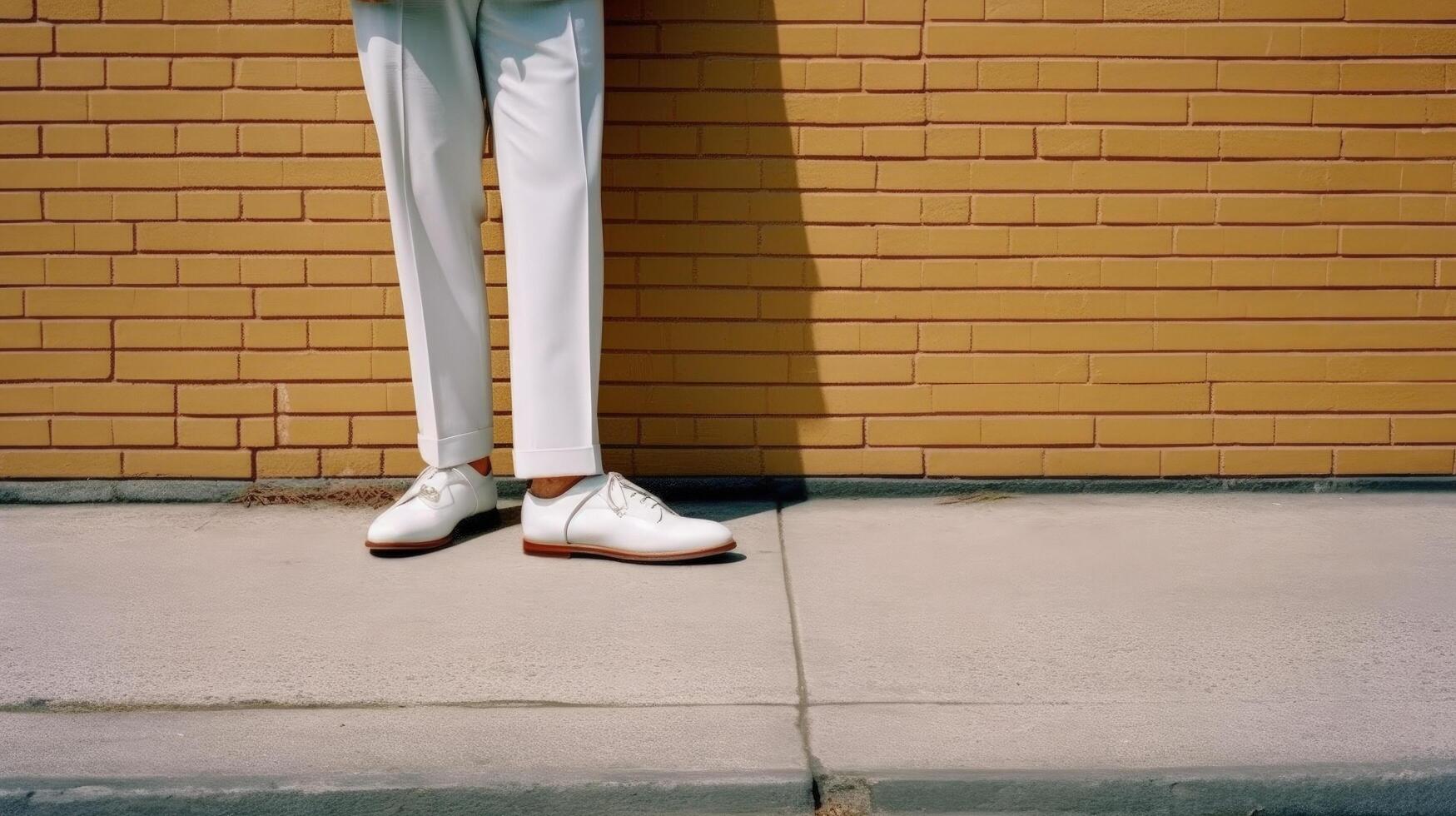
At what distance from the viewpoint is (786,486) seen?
4219 mm

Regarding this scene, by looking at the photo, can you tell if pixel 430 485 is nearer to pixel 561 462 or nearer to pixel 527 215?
pixel 561 462

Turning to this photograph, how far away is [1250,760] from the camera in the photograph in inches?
89.3

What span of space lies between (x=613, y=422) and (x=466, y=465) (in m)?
0.57

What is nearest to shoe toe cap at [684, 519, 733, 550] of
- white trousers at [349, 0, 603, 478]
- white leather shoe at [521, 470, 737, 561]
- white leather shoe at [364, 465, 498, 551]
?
white leather shoe at [521, 470, 737, 561]

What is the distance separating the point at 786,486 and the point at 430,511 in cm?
113

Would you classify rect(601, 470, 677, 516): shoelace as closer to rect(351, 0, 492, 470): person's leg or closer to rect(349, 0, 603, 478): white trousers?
rect(349, 0, 603, 478): white trousers

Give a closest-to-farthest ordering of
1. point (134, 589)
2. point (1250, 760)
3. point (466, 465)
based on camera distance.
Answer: point (1250, 760), point (134, 589), point (466, 465)

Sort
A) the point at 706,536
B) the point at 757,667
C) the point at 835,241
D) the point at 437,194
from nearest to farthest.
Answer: the point at 757,667 < the point at 706,536 < the point at 437,194 < the point at 835,241

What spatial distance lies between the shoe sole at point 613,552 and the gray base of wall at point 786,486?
621mm

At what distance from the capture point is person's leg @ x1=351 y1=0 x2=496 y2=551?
348 cm


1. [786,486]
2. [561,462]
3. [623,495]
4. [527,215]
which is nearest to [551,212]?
[527,215]

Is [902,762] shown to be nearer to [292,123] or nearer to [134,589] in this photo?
[134,589]

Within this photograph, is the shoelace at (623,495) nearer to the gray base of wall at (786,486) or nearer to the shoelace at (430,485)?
the shoelace at (430,485)

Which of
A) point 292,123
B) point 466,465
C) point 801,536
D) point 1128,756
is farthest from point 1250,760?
point 292,123
